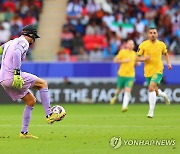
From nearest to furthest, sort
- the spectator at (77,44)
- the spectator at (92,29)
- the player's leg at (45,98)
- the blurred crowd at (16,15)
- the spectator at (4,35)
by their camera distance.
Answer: the player's leg at (45,98), the spectator at (77,44), the spectator at (4,35), the blurred crowd at (16,15), the spectator at (92,29)

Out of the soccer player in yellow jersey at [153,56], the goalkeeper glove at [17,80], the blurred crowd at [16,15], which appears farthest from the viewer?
the blurred crowd at [16,15]

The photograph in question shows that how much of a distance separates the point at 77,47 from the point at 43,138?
53.6 ft

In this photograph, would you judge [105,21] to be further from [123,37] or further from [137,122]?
[137,122]

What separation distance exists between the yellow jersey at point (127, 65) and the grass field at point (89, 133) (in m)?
4.14

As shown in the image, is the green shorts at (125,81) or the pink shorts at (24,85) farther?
the green shorts at (125,81)

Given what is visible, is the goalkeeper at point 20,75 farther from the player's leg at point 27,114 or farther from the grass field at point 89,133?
the grass field at point 89,133

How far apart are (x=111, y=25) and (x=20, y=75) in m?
18.4

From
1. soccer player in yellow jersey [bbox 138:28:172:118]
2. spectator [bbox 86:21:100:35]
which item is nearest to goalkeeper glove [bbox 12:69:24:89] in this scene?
soccer player in yellow jersey [bbox 138:28:172:118]

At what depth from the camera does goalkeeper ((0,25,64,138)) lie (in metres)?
13.3

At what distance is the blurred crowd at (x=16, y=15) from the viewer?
3062 centimetres

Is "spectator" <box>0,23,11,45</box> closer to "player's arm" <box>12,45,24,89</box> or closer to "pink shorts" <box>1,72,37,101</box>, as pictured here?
"pink shorts" <box>1,72,37,101</box>

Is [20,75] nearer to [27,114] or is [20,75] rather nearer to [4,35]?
[27,114]

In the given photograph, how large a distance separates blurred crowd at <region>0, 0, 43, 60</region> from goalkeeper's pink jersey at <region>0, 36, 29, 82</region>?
16.9 meters

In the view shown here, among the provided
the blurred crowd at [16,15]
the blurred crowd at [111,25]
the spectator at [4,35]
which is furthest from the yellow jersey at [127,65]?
the spectator at [4,35]
